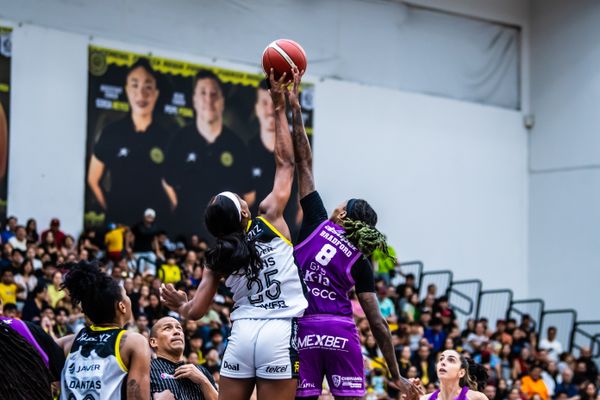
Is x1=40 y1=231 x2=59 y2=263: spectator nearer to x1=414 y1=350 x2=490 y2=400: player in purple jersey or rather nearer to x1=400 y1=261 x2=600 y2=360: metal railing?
x1=400 y1=261 x2=600 y2=360: metal railing

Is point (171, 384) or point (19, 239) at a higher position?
point (19, 239)

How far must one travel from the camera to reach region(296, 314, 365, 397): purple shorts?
24.3 ft

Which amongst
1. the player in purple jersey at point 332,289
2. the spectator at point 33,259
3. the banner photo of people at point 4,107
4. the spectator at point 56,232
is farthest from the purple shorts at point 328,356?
the banner photo of people at point 4,107

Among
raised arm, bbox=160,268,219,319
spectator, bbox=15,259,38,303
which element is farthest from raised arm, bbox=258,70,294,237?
spectator, bbox=15,259,38,303

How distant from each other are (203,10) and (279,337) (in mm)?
17204

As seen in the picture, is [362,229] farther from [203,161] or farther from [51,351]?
[203,161]

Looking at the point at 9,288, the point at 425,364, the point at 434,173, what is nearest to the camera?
the point at 9,288

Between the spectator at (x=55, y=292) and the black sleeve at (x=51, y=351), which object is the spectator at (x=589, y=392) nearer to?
the spectator at (x=55, y=292)

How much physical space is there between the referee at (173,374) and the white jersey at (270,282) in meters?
→ 1.08

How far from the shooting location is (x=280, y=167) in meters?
6.95

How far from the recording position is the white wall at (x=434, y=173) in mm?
24984

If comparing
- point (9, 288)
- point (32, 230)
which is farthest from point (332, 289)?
point (32, 230)

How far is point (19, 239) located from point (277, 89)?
11.9 m

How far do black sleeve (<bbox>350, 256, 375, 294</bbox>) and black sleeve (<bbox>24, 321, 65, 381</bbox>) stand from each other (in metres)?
2.12
